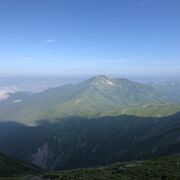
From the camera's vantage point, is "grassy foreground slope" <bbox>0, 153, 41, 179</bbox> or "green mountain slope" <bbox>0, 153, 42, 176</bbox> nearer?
"green mountain slope" <bbox>0, 153, 42, 176</bbox>

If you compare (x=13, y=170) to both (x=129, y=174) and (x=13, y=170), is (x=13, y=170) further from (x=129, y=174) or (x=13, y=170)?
(x=129, y=174)

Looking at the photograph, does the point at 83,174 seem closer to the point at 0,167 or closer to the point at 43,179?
the point at 43,179

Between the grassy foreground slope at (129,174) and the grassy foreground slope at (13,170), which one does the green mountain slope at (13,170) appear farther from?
the grassy foreground slope at (129,174)

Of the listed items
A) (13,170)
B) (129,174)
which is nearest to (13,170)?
(13,170)

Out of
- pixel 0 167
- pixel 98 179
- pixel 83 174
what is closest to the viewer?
pixel 98 179

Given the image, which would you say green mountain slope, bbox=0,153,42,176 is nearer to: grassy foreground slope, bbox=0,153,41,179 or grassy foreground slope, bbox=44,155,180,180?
grassy foreground slope, bbox=0,153,41,179

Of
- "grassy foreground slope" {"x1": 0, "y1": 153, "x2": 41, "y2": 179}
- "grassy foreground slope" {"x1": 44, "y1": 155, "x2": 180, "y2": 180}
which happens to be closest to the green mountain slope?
"grassy foreground slope" {"x1": 0, "y1": 153, "x2": 41, "y2": 179}

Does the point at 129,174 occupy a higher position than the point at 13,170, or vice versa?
the point at 129,174

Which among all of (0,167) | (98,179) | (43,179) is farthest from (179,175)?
(0,167)

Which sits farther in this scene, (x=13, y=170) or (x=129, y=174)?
(x=13, y=170)

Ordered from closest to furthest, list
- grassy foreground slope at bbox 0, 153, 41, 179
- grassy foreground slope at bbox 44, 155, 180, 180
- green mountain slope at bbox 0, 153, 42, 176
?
grassy foreground slope at bbox 44, 155, 180, 180, green mountain slope at bbox 0, 153, 42, 176, grassy foreground slope at bbox 0, 153, 41, 179

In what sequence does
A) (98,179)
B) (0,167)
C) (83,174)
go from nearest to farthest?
(98,179) → (83,174) → (0,167)
